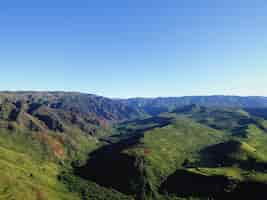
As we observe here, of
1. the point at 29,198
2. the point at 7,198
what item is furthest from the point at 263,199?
the point at 7,198

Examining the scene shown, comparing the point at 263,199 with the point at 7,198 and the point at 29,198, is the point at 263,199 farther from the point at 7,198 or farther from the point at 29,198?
the point at 7,198
